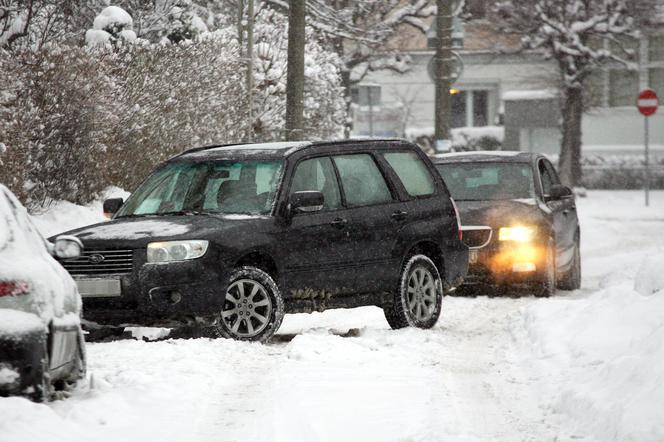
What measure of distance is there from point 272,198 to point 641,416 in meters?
5.22

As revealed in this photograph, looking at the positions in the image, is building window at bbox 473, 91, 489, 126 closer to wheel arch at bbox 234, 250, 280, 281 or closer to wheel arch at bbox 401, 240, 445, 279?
wheel arch at bbox 401, 240, 445, 279

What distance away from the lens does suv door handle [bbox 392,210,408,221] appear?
13.6m

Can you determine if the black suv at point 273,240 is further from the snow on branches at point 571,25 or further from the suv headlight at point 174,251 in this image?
the snow on branches at point 571,25

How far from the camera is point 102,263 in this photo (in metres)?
11.6

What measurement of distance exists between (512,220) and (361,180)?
3.68m

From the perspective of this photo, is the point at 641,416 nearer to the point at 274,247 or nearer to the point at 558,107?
the point at 274,247

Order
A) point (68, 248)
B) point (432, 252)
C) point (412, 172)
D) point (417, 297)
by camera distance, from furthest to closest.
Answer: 1. point (432, 252)
2. point (412, 172)
3. point (417, 297)
4. point (68, 248)

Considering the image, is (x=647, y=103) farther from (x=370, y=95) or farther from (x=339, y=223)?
(x=339, y=223)

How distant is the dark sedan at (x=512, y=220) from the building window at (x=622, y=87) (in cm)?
3520

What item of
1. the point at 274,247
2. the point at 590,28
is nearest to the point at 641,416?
the point at 274,247

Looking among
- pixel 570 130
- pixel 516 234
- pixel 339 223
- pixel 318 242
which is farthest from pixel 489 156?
pixel 570 130

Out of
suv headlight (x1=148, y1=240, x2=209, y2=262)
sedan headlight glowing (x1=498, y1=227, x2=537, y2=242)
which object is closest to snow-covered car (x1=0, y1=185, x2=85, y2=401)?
suv headlight (x1=148, y1=240, x2=209, y2=262)

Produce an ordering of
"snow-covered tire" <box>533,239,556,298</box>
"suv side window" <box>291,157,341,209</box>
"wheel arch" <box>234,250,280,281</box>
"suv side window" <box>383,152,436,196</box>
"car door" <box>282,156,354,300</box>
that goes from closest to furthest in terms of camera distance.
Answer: "wheel arch" <box>234,250,280,281</box> → "car door" <box>282,156,354,300</box> → "suv side window" <box>291,157,341,209</box> → "suv side window" <box>383,152,436,196</box> → "snow-covered tire" <box>533,239,556,298</box>

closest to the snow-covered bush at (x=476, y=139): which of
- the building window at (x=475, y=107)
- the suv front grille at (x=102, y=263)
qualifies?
the building window at (x=475, y=107)
